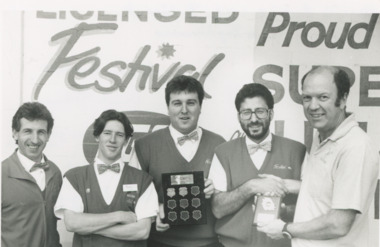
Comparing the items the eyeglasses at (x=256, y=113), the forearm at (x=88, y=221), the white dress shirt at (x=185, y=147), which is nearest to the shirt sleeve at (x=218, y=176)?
the white dress shirt at (x=185, y=147)

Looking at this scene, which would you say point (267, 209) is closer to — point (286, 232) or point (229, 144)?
point (286, 232)

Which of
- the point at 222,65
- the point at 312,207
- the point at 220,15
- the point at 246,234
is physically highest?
the point at 220,15

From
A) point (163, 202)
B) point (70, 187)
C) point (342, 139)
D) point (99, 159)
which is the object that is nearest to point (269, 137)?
point (342, 139)

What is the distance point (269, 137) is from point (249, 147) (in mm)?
98

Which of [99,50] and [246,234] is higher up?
[99,50]

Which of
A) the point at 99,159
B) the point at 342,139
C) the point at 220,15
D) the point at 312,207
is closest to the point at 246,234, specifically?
the point at 312,207

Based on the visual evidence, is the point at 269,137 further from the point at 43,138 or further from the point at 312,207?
the point at 43,138

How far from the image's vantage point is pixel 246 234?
6.50 feet

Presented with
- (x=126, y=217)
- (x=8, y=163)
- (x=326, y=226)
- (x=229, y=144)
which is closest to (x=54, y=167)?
(x=8, y=163)

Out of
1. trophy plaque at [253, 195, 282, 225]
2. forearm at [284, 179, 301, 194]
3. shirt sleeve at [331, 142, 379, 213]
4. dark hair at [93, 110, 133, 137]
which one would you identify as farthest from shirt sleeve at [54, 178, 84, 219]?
shirt sleeve at [331, 142, 379, 213]

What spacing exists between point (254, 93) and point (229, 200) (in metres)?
0.46

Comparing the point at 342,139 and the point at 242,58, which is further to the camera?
the point at 242,58

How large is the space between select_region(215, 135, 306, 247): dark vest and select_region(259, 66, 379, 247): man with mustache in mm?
72

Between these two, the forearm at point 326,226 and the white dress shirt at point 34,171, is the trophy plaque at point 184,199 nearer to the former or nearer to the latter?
the forearm at point 326,226
